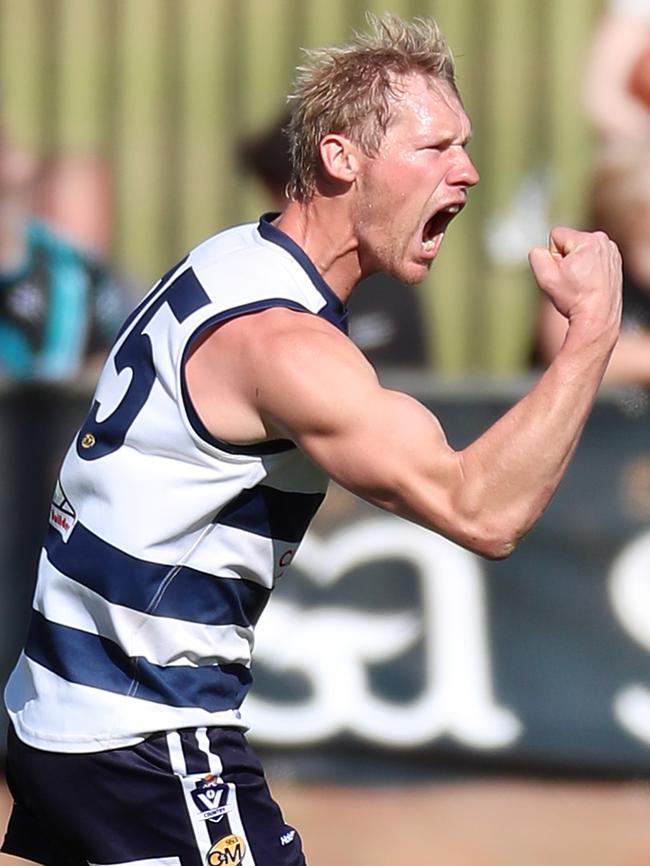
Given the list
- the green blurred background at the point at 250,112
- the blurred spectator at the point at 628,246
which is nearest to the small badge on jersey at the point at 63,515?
the blurred spectator at the point at 628,246

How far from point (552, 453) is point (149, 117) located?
456 cm

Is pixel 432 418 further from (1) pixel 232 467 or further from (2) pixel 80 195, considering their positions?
(2) pixel 80 195

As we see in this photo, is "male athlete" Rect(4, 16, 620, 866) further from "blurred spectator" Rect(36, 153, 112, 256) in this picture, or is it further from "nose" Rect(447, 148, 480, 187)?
"blurred spectator" Rect(36, 153, 112, 256)

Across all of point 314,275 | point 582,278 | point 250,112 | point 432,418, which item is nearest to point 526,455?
point 432,418

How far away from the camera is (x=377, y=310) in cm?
603

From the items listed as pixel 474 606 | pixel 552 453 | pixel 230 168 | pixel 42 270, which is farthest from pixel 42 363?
pixel 552 453

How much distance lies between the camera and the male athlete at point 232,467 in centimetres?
262

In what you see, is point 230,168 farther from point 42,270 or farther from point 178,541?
point 178,541

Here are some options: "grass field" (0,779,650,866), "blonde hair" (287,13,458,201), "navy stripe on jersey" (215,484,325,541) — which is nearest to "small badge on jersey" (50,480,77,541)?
"navy stripe on jersey" (215,484,325,541)

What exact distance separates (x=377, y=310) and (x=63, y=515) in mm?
3233

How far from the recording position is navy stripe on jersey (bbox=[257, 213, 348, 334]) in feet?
9.36

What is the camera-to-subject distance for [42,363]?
6.36m

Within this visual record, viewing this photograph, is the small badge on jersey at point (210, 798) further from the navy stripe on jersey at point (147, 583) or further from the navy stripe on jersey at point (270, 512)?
the navy stripe on jersey at point (270, 512)

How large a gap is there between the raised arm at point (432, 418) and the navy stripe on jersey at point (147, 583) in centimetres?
32
